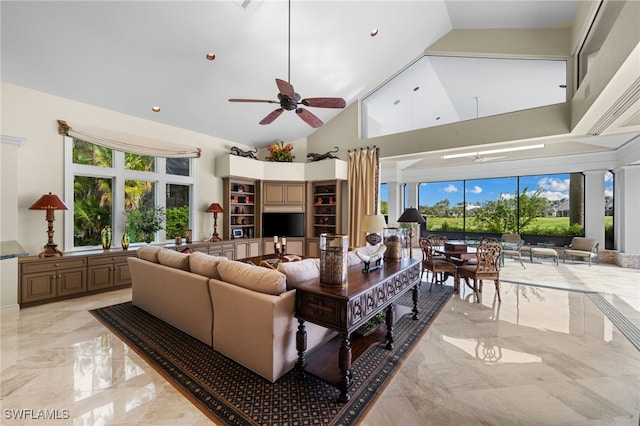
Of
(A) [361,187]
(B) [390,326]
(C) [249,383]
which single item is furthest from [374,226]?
(A) [361,187]

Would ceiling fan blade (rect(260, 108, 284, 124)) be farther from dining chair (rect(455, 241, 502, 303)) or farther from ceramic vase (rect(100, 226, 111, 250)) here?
dining chair (rect(455, 241, 502, 303))

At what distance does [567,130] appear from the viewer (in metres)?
3.99

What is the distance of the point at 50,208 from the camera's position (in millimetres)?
3514

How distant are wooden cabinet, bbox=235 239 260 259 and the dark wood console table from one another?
3.91 meters

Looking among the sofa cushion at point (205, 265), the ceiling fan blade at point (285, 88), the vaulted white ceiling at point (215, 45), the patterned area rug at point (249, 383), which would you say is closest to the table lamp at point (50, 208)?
the vaulted white ceiling at point (215, 45)

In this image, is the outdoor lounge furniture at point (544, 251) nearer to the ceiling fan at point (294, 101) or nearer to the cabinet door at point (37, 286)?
the ceiling fan at point (294, 101)

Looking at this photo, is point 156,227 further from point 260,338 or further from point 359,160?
point 359,160

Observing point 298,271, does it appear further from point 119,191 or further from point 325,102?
point 119,191

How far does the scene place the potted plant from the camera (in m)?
4.70

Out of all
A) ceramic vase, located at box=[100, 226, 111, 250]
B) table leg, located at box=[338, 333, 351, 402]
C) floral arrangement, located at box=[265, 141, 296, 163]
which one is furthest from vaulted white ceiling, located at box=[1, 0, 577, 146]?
table leg, located at box=[338, 333, 351, 402]

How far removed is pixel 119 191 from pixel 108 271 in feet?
4.82

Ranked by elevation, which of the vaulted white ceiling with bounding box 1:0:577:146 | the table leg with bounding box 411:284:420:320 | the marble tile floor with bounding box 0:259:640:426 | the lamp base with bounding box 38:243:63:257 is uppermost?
the vaulted white ceiling with bounding box 1:0:577:146

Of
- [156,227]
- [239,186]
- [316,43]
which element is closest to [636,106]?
[316,43]

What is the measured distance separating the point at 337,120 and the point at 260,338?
559 centimetres
